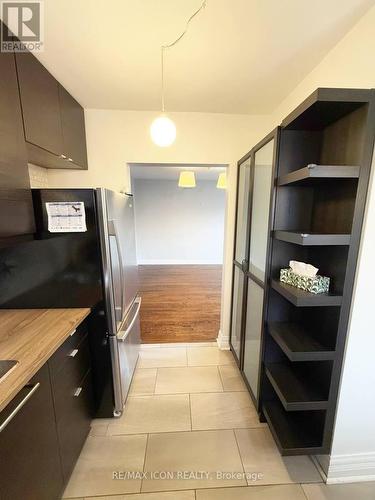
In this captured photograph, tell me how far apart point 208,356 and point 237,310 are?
64 centimetres

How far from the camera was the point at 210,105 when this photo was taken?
201cm

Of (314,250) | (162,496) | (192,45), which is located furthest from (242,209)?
(162,496)

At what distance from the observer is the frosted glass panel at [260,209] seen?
1.51 meters

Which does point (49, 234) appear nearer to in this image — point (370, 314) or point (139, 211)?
point (370, 314)

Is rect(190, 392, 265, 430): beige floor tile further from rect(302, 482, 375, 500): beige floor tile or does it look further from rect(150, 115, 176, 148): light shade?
rect(150, 115, 176, 148): light shade

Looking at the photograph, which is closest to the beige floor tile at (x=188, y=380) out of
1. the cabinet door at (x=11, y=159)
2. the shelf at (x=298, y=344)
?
the shelf at (x=298, y=344)

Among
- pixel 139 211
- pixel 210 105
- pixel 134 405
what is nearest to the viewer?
pixel 134 405

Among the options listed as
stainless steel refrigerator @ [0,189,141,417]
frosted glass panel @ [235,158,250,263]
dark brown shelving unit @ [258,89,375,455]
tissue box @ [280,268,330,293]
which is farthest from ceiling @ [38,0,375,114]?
tissue box @ [280,268,330,293]

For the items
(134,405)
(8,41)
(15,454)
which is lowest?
(134,405)

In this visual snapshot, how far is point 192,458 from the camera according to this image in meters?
1.41

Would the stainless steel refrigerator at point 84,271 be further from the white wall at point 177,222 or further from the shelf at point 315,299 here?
the white wall at point 177,222

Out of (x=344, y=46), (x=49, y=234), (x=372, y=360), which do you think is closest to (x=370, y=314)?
(x=372, y=360)

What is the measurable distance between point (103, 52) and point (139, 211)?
471 cm

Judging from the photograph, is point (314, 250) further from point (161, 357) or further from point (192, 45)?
point (161, 357)
